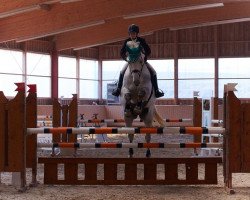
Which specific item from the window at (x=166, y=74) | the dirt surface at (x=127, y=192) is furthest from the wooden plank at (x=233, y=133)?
the window at (x=166, y=74)

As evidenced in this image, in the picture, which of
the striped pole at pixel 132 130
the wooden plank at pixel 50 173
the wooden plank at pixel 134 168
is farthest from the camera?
the wooden plank at pixel 50 173

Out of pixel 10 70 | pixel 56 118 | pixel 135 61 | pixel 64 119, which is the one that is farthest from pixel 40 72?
pixel 135 61

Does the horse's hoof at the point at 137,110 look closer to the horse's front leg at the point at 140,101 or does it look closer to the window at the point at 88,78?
the horse's front leg at the point at 140,101

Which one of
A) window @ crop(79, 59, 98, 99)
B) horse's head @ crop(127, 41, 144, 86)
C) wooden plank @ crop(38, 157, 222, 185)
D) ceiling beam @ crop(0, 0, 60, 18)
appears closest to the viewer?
wooden plank @ crop(38, 157, 222, 185)

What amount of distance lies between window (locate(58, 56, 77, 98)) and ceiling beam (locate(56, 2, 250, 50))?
1316 mm

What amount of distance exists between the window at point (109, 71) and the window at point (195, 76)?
3.51m

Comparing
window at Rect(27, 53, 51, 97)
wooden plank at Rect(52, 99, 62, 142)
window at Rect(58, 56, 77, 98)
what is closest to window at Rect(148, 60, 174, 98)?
window at Rect(58, 56, 77, 98)

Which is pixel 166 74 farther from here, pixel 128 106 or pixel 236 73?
pixel 128 106

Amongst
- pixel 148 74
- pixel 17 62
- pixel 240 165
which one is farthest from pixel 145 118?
pixel 17 62

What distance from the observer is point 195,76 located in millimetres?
25141

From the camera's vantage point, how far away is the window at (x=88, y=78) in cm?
2581

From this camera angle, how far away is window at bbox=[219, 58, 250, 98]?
2473 cm

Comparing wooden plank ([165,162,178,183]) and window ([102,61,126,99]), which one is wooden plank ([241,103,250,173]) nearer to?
wooden plank ([165,162,178,183])

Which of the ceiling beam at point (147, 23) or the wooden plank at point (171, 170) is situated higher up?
the ceiling beam at point (147, 23)
